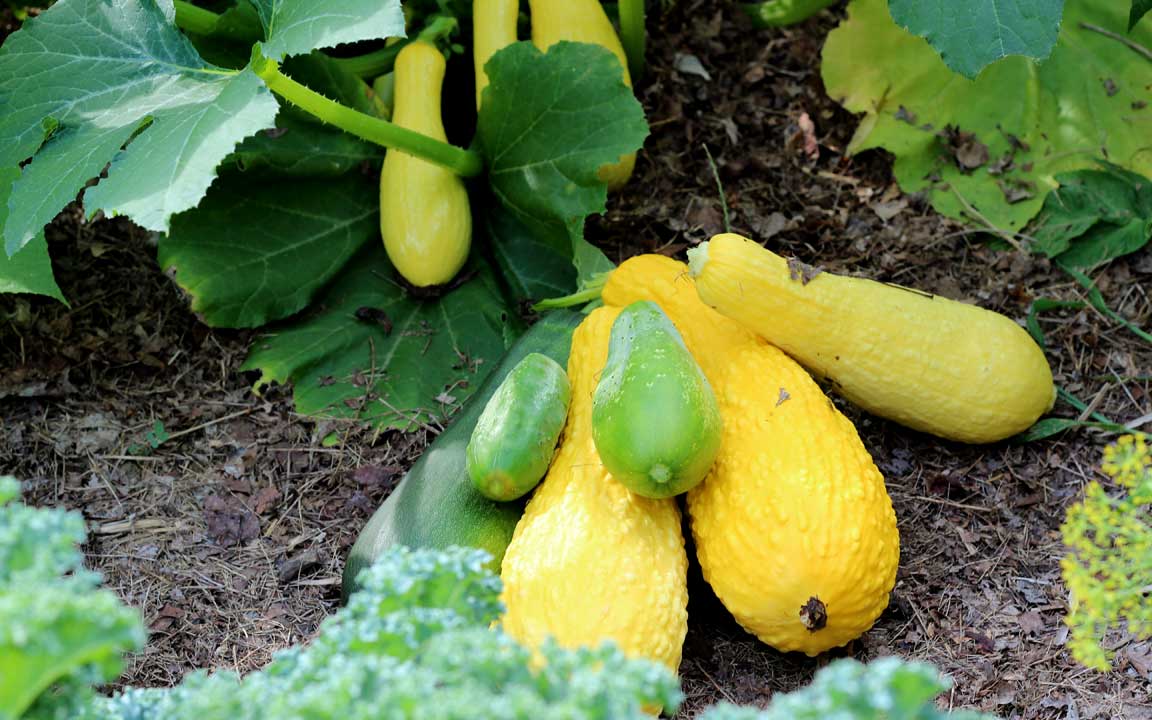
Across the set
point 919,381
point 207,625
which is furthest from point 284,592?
point 919,381

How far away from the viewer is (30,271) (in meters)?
2.44

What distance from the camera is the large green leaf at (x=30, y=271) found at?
2404 millimetres

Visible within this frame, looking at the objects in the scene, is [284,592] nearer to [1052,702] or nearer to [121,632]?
[121,632]

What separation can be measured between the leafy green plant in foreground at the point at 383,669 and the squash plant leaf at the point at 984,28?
1676 mm

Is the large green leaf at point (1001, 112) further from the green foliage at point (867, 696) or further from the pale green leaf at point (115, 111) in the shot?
the green foliage at point (867, 696)

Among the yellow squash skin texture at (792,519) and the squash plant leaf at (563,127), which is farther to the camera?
the squash plant leaf at (563,127)

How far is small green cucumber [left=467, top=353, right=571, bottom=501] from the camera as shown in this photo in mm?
2145

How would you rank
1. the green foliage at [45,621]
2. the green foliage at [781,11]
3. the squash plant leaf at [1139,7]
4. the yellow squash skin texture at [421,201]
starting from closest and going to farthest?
the green foliage at [45,621]
the squash plant leaf at [1139,7]
the yellow squash skin texture at [421,201]
the green foliage at [781,11]

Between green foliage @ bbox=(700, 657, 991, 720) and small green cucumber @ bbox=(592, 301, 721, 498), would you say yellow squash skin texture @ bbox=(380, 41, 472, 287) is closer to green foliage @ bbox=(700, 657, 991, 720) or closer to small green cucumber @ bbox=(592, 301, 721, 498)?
small green cucumber @ bbox=(592, 301, 721, 498)

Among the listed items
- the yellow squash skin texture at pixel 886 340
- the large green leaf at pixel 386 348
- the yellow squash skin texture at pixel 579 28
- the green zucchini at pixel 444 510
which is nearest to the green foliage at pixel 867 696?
the green zucchini at pixel 444 510

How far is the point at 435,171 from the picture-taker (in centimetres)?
291

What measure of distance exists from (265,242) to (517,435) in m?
1.22

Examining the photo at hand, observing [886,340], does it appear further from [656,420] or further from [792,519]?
[656,420]

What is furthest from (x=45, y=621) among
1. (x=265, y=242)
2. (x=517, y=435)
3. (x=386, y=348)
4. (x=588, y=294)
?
(x=265, y=242)
